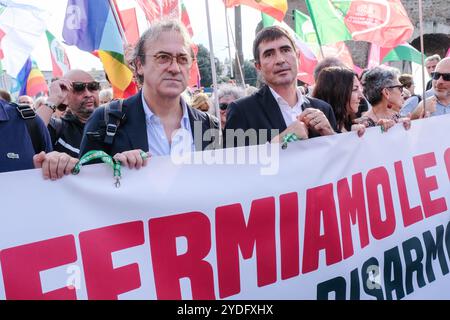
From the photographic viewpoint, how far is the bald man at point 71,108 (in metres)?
3.20

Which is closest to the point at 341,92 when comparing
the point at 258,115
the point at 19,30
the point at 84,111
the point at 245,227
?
the point at 258,115

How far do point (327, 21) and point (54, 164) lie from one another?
481cm

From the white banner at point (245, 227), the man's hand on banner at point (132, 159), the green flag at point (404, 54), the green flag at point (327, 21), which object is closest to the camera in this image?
the white banner at point (245, 227)

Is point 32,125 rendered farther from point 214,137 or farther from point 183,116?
point 214,137

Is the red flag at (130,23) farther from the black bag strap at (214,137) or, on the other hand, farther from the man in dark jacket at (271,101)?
the black bag strap at (214,137)

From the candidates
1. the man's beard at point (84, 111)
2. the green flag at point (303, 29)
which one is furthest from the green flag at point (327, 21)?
the man's beard at point (84, 111)

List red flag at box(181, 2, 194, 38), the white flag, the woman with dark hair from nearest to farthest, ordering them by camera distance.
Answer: the woman with dark hair → the white flag → red flag at box(181, 2, 194, 38)

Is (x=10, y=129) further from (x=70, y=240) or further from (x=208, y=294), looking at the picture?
(x=208, y=294)

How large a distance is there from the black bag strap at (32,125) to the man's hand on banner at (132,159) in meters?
0.54

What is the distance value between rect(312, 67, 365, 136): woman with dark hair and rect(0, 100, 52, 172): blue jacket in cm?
185

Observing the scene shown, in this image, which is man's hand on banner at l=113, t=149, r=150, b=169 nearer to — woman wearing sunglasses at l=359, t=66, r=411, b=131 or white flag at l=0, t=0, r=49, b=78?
woman wearing sunglasses at l=359, t=66, r=411, b=131

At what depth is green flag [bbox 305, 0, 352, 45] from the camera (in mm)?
5645

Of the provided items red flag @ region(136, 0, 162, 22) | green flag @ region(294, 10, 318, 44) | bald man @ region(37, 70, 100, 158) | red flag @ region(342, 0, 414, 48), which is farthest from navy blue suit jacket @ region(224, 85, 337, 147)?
green flag @ region(294, 10, 318, 44)
